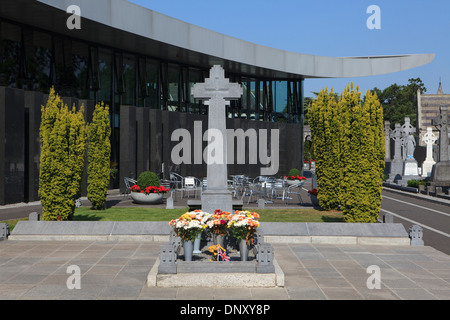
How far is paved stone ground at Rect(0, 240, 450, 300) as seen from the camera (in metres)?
8.19

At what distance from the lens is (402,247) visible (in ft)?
41.9

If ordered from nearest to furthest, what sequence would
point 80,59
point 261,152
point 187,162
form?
point 80,59 → point 187,162 → point 261,152

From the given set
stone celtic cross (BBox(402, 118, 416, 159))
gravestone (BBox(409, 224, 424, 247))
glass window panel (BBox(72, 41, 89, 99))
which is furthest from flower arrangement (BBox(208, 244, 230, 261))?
stone celtic cross (BBox(402, 118, 416, 159))

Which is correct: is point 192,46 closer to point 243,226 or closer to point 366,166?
point 366,166

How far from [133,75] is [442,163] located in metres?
22.2

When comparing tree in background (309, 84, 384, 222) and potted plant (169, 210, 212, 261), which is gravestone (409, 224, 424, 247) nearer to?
tree in background (309, 84, 384, 222)

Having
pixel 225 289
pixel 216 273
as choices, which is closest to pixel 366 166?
pixel 216 273

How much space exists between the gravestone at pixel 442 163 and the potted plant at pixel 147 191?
19933 mm

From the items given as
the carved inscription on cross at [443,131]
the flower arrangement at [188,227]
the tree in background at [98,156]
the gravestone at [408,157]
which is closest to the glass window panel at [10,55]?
the tree in background at [98,156]

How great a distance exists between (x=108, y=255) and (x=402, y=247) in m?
7.95

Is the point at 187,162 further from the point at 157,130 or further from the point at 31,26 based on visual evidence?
the point at 31,26

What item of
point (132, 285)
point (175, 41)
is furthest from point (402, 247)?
point (175, 41)

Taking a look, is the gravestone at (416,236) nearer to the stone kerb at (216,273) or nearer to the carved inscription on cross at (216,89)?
the stone kerb at (216,273)

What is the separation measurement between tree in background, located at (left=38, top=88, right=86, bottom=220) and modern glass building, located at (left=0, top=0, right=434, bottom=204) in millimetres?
8679
